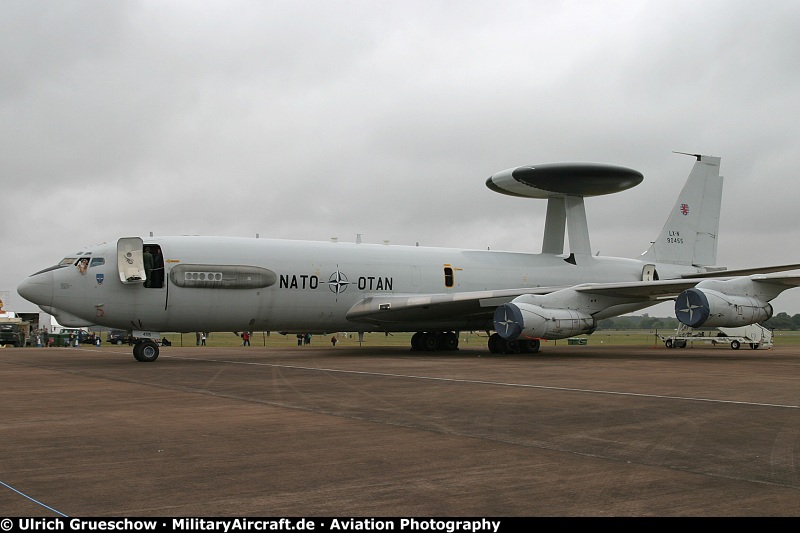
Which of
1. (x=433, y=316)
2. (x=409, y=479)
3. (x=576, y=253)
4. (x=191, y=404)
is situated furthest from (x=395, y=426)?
(x=576, y=253)

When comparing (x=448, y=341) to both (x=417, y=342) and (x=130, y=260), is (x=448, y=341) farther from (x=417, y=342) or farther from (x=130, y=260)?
(x=130, y=260)

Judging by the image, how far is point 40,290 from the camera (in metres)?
21.9

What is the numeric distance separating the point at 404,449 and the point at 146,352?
1725cm

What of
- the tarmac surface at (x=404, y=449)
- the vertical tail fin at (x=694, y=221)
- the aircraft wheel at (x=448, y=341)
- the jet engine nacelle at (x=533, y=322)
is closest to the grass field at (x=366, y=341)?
the vertical tail fin at (x=694, y=221)

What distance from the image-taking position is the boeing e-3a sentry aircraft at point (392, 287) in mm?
22422

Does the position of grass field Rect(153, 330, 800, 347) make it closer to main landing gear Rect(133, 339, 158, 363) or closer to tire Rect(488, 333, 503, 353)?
tire Rect(488, 333, 503, 353)

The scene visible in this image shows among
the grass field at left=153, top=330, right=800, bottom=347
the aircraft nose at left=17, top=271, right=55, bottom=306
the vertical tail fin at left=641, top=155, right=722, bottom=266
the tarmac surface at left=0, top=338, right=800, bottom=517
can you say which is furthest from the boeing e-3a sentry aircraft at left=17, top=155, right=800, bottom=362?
the grass field at left=153, top=330, right=800, bottom=347

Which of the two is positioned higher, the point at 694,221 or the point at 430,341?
the point at 694,221

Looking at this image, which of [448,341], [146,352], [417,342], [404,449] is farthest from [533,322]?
[404,449]

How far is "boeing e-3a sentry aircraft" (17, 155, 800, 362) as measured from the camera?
2242cm

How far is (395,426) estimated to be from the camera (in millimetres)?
9180

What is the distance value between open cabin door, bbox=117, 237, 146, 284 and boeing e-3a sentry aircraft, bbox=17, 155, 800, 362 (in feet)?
0.12

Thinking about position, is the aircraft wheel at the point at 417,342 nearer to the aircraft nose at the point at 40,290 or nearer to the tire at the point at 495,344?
the tire at the point at 495,344

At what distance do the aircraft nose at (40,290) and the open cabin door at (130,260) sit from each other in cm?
208
